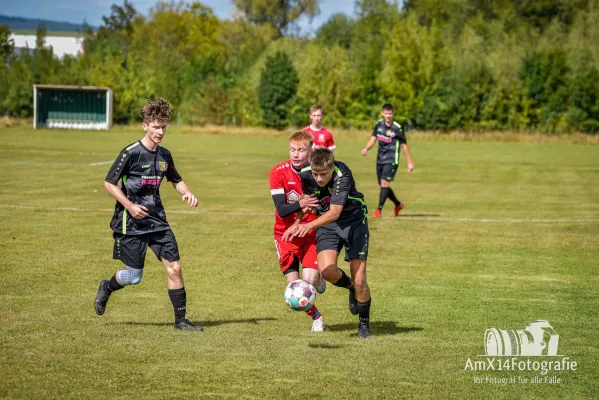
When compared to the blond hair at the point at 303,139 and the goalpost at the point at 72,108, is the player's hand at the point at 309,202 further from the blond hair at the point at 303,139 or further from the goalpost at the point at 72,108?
the goalpost at the point at 72,108

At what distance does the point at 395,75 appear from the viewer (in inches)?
2940

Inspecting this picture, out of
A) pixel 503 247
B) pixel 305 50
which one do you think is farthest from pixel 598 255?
pixel 305 50

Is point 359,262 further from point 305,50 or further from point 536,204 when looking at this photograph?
point 305,50

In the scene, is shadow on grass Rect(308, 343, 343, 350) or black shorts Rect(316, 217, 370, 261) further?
black shorts Rect(316, 217, 370, 261)

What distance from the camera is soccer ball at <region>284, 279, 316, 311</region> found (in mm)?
8102

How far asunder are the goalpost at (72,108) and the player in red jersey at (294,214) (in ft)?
219

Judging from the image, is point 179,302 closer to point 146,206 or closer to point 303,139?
point 146,206

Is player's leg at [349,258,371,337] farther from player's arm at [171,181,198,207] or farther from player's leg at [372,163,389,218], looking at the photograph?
player's leg at [372,163,389,218]

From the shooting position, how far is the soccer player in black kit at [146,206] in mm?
8312

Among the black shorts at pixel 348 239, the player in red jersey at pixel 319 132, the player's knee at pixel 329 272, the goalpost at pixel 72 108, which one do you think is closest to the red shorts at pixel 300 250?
the player's knee at pixel 329 272

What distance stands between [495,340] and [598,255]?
268 inches

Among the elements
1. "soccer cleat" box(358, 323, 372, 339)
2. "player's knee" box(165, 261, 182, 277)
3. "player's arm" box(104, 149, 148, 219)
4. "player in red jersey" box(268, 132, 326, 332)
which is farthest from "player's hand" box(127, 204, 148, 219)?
"soccer cleat" box(358, 323, 372, 339)

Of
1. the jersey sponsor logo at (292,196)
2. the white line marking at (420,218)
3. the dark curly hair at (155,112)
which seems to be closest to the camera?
the dark curly hair at (155,112)

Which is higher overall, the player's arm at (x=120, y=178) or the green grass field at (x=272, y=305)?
the player's arm at (x=120, y=178)
